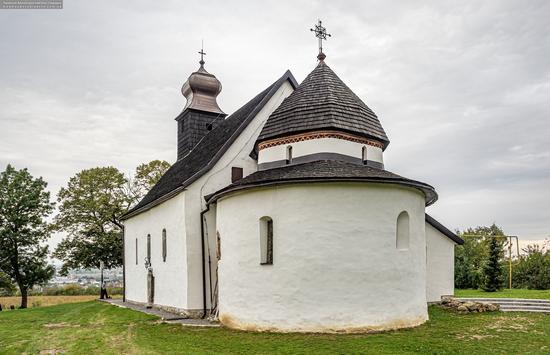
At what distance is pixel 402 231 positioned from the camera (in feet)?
43.3

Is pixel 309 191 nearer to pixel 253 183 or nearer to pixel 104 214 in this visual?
pixel 253 183

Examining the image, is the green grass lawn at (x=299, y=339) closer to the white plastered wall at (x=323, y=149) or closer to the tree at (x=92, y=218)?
the white plastered wall at (x=323, y=149)

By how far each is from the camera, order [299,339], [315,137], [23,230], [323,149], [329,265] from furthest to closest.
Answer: [23,230], [315,137], [323,149], [329,265], [299,339]

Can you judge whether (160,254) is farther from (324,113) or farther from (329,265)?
(329,265)

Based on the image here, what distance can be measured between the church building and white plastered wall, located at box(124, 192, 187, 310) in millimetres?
128

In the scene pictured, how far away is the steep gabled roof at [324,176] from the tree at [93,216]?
23.8m

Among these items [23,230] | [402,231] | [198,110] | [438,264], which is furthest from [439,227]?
[23,230]

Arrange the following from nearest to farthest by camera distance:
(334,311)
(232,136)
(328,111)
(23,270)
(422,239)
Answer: (334,311)
(422,239)
(328,111)
(232,136)
(23,270)

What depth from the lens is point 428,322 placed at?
13180 millimetres

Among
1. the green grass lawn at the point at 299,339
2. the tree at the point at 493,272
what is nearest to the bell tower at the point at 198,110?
the green grass lawn at the point at 299,339

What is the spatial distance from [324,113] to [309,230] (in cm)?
449

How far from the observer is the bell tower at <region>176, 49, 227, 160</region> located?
25.3 metres

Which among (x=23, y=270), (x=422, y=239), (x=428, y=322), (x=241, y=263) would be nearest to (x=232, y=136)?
(x=241, y=263)

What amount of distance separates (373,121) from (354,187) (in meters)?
4.58
